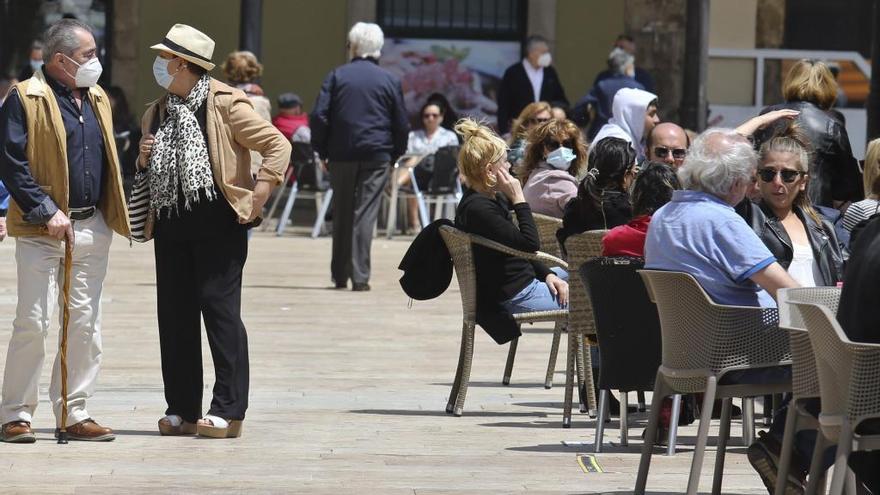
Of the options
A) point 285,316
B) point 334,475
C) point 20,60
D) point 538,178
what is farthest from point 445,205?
point 334,475

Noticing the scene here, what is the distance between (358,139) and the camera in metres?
14.6

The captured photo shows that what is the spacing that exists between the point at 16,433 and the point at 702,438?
2.90 meters

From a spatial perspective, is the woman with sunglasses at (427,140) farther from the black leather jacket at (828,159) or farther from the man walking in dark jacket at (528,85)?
the black leather jacket at (828,159)

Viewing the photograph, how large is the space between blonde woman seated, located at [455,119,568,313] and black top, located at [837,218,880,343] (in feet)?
11.3

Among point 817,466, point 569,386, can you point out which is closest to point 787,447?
point 817,466

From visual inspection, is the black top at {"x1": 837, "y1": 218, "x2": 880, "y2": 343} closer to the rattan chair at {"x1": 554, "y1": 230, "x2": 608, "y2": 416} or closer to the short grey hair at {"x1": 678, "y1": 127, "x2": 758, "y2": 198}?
the short grey hair at {"x1": 678, "y1": 127, "x2": 758, "y2": 198}

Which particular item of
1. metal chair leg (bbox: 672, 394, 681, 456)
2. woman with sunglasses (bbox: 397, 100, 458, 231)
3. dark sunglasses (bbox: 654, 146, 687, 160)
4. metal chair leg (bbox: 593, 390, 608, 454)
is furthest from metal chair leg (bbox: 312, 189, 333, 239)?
metal chair leg (bbox: 672, 394, 681, 456)

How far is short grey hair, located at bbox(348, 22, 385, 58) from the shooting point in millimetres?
14703

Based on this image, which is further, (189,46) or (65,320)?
(189,46)

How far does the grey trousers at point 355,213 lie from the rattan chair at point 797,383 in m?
8.62

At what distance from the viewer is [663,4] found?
2305 cm

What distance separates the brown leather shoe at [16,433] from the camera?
793 cm

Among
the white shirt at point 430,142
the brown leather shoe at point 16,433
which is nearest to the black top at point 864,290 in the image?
the brown leather shoe at point 16,433

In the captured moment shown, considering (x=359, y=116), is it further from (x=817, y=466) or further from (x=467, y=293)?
(x=817, y=466)
